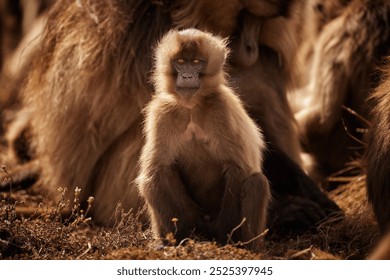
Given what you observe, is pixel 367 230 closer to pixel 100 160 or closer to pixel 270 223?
pixel 270 223

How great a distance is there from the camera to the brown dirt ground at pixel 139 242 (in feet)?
11.8

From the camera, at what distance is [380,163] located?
13.2 ft

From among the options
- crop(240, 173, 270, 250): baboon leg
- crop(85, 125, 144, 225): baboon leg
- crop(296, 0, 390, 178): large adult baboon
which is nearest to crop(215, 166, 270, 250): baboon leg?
crop(240, 173, 270, 250): baboon leg

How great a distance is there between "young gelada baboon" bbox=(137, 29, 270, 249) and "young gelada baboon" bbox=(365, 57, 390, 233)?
0.57m

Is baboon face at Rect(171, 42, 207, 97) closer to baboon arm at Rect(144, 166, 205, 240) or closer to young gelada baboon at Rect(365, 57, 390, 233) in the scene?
baboon arm at Rect(144, 166, 205, 240)

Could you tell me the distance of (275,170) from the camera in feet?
16.6

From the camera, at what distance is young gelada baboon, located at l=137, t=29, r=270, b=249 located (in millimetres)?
3695

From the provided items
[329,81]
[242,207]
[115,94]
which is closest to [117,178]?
[115,94]

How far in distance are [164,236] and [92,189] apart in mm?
1537

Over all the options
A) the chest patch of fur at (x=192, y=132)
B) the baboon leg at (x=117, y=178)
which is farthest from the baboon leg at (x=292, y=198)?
the chest patch of fur at (x=192, y=132)

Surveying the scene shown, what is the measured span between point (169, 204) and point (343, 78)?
268 cm
